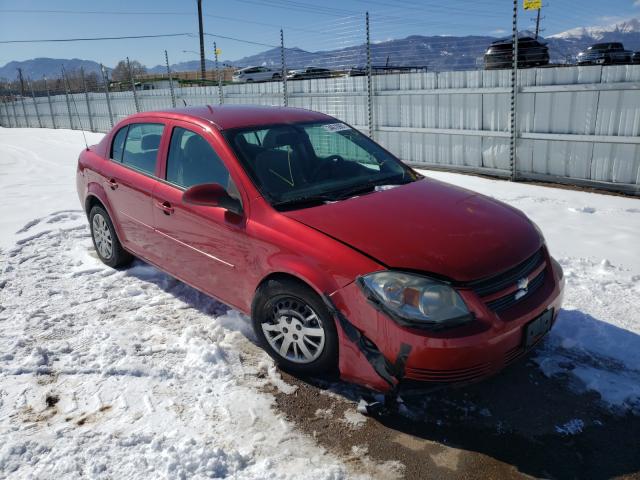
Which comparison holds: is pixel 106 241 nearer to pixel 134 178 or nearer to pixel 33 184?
pixel 134 178

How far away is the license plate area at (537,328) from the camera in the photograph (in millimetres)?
2709

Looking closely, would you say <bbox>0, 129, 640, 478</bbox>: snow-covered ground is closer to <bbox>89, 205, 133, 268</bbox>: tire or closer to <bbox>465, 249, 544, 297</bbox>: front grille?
<bbox>89, 205, 133, 268</bbox>: tire

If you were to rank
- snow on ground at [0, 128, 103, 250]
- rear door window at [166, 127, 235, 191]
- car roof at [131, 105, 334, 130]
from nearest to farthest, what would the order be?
1. rear door window at [166, 127, 235, 191]
2. car roof at [131, 105, 334, 130]
3. snow on ground at [0, 128, 103, 250]

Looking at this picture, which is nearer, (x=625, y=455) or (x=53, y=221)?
(x=625, y=455)

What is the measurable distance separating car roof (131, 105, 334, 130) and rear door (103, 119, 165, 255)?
240mm

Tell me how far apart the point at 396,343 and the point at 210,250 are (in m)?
1.57

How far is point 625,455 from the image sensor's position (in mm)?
2475

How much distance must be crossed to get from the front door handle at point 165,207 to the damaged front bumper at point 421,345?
1.67 m

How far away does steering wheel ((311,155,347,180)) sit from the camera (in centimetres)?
364

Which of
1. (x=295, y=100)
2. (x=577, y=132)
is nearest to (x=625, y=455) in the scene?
(x=577, y=132)

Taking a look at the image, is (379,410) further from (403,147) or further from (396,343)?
(403,147)

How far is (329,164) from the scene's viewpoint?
147 inches

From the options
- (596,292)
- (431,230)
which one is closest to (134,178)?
(431,230)

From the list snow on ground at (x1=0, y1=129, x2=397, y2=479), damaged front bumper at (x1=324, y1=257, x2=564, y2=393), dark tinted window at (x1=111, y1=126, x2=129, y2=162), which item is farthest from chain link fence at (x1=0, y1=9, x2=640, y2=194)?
damaged front bumper at (x1=324, y1=257, x2=564, y2=393)
